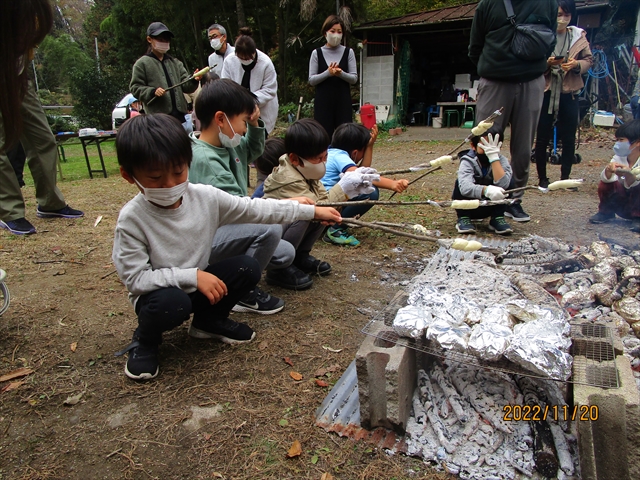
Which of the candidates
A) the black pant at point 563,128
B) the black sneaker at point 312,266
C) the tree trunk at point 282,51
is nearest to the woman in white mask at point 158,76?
the black sneaker at point 312,266

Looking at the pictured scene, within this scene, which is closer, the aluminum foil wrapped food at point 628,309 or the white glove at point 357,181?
the aluminum foil wrapped food at point 628,309

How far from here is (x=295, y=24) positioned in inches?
703

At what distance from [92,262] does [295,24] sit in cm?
1653

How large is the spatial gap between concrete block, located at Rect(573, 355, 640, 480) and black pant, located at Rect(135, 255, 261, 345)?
4.85ft

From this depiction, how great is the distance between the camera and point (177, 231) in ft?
6.94

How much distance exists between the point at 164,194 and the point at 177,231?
7.6 inches

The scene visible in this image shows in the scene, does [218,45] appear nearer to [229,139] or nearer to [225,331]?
[229,139]

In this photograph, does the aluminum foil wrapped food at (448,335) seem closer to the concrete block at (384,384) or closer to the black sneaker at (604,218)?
the concrete block at (384,384)

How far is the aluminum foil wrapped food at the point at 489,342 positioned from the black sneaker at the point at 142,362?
1407 millimetres

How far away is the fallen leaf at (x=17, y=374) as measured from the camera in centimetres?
217

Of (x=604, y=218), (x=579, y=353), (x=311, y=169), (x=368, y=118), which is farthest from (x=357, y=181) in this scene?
(x=368, y=118)

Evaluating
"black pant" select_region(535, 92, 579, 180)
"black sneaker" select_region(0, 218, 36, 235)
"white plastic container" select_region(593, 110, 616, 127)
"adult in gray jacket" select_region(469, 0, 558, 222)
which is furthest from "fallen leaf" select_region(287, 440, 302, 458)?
"white plastic container" select_region(593, 110, 616, 127)

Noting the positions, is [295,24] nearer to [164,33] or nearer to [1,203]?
[164,33]

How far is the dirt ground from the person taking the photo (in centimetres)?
167
